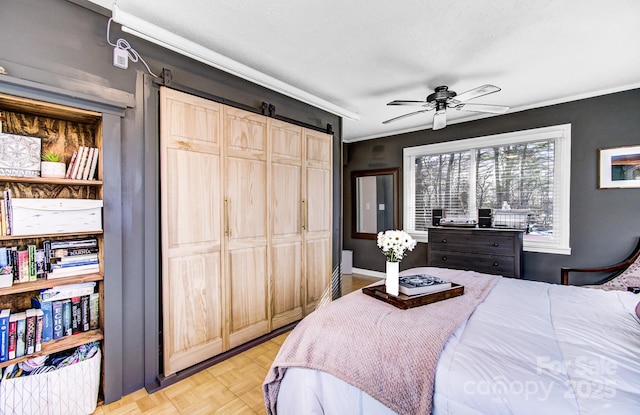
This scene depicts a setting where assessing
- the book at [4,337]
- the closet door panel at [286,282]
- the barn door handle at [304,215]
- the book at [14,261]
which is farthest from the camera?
the barn door handle at [304,215]

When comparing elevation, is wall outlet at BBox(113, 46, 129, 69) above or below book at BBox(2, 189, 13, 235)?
above

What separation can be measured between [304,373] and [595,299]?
1959 millimetres

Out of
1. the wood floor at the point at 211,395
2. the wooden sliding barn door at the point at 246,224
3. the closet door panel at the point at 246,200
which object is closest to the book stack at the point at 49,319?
the wood floor at the point at 211,395

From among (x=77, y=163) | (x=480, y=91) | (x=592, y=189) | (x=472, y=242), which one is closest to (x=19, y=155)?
(x=77, y=163)

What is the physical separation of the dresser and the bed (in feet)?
5.14

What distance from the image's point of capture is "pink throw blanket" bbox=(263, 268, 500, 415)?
3.89 ft

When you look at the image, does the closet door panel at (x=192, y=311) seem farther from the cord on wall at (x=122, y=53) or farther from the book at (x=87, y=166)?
the cord on wall at (x=122, y=53)

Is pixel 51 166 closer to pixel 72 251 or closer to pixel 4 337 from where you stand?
pixel 72 251

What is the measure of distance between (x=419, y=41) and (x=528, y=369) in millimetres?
2205

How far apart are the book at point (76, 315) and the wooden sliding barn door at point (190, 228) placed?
0.50 metres

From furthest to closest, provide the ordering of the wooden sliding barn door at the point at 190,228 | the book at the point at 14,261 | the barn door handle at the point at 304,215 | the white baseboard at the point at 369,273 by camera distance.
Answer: the white baseboard at the point at 369,273 < the barn door handle at the point at 304,215 < the wooden sliding barn door at the point at 190,228 < the book at the point at 14,261

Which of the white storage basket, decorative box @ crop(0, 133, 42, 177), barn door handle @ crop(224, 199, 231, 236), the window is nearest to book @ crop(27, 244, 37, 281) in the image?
decorative box @ crop(0, 133, 42, 177)

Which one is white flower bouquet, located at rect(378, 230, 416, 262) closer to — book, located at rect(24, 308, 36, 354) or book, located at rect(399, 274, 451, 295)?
book, located at rect(399, 274, 451, 295)

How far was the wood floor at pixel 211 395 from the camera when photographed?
6.20 ft
